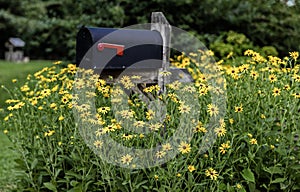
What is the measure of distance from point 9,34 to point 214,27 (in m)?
14.1

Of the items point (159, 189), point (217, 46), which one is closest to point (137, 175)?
point (159, 189)

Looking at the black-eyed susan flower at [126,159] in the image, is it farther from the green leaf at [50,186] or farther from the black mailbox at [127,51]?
the black mailbox at [127,51]

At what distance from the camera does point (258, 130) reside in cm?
253

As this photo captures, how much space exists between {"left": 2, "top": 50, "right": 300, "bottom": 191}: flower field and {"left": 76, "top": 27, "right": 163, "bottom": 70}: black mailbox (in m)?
0.20

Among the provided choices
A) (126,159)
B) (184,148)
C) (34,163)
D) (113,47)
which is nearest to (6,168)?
(34,163)

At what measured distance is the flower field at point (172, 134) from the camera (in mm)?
2277

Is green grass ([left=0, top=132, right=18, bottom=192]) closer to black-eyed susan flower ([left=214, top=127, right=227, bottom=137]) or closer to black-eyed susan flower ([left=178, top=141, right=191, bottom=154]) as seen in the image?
black-eyed susan flower ([left=178, top=141, right=191, bottom=154])

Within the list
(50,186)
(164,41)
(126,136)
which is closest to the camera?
(126,136)

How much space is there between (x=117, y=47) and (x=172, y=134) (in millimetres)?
880

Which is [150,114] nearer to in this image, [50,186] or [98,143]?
[98,143]

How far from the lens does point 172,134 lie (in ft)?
7.79

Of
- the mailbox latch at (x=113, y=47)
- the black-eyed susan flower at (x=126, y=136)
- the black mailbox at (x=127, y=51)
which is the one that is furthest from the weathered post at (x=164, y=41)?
the black-eyed susan flower at (x=126, y=136)

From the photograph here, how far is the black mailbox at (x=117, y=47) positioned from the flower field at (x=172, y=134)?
20cm

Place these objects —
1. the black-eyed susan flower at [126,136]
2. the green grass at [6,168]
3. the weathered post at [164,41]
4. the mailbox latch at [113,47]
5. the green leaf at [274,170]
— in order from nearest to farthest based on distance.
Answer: the black-eyed susan flower at [126,136] < the green leaf at [274,170] < the mailbox latch at [113,47] < the weathered post at [164,41] < the green grass at [6,168]
